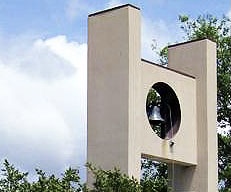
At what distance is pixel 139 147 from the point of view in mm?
19344

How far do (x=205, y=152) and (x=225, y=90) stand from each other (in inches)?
388

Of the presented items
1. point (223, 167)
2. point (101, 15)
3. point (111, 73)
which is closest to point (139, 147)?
point (111, 73)

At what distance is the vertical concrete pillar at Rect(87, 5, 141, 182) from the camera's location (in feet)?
62.6

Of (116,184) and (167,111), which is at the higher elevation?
(167,111)

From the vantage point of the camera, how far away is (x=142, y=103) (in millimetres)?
19719

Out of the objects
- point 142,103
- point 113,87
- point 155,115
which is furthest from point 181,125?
point 113,87

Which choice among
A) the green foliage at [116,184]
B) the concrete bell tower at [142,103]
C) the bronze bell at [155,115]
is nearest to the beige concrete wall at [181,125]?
the concrete bell tower at [142,103]

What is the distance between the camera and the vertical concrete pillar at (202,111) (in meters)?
21.5

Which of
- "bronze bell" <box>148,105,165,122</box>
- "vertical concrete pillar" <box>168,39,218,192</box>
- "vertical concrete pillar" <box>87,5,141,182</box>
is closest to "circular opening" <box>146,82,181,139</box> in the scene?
"bronze bell" <box>148,105,165,122</box>

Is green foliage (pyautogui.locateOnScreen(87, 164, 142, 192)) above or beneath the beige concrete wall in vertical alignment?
beneath

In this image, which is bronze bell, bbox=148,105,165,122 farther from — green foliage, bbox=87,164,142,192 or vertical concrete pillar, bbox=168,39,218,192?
green foliage, bbox=87,164,142,192

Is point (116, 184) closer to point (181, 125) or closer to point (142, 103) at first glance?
point (142, 103)

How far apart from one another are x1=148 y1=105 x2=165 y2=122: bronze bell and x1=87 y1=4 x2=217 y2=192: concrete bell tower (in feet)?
0.37

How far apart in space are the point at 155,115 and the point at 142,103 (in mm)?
1113
